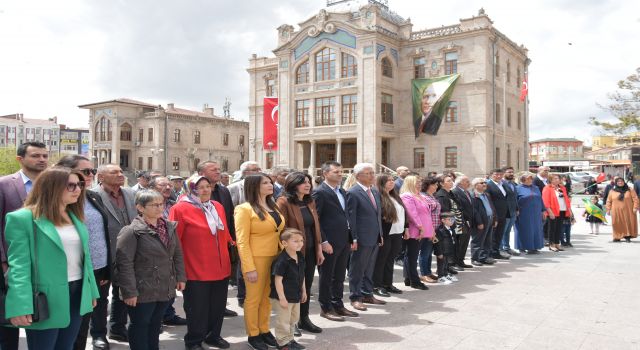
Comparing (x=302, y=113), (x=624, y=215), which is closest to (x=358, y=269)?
(x=624, y=215)

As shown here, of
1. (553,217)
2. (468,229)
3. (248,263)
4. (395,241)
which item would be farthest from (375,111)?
(248,263)

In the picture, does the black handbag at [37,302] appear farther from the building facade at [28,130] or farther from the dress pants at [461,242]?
the building facade at [28,130]

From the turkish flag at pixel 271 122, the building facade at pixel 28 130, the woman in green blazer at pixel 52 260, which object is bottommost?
the woman in green blazer at pixel 52 260

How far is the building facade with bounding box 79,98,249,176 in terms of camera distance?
5100 centimetres

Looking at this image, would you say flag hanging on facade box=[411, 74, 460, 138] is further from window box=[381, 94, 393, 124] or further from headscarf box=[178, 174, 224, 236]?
headscarf box=[178, 174, 224, 236]

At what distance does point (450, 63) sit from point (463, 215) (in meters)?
24.7

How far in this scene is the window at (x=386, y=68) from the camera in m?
32.7

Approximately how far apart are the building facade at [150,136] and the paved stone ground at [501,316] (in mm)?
46365

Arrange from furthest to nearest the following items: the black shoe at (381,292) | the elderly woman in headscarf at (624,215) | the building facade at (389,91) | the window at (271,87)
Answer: the window at (271,87) < the building facade at (389,91) < the elderly woman in headscarf at (624,215) < the black shoe at (381,292)

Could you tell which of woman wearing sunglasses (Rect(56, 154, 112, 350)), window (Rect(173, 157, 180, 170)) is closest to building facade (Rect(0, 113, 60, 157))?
window (Rect(173, 157, 180, 170))

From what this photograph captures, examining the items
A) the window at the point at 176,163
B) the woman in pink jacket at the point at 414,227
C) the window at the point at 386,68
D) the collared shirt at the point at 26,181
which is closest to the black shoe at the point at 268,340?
the collared shirt at the point at 26,181

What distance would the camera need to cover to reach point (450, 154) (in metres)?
32.2

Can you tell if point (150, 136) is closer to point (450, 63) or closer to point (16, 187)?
point (450, 63)

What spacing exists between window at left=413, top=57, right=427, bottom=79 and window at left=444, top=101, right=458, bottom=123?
111 inches
